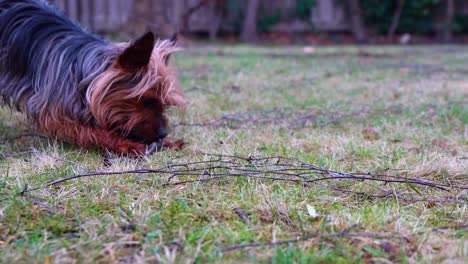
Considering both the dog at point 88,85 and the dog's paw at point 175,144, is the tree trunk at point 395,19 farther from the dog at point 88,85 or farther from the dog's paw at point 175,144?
the dog's paw at point 175,144

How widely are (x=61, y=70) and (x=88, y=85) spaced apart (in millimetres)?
262

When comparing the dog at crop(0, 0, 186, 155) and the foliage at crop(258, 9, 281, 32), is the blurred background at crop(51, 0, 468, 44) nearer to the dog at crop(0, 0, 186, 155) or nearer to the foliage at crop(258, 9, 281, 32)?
the foliage at crop(258, 9, 281, 32)

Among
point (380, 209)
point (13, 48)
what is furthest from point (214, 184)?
point (13, 48)

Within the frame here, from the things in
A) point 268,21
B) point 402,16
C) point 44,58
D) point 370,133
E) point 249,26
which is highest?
point 402,16

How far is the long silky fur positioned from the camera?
306cm

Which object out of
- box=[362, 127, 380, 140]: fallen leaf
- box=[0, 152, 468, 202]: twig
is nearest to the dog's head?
box=[0, 152, 468, 202]: twig

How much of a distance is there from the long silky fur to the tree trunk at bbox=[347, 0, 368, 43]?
42.3 feet

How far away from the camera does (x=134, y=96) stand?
3061mm

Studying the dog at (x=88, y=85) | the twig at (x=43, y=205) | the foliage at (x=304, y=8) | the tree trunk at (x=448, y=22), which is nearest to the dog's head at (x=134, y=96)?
the dog at (x=88, y=85)

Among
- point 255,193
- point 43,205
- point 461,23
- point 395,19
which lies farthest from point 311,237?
point 461,23

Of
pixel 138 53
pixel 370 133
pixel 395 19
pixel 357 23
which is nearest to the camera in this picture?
pixel 138 53

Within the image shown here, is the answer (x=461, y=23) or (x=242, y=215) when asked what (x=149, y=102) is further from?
(x=461, y=23)

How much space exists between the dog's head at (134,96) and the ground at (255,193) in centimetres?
22

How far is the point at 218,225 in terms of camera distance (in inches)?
75.2
